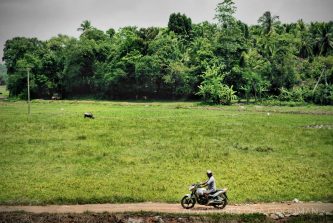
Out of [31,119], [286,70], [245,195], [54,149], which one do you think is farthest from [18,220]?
[286,70]

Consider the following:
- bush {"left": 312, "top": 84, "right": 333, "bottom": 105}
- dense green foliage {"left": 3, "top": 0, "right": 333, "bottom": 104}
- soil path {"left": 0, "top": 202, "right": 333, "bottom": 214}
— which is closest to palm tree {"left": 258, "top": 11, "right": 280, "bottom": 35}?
dense green foliage {"left": 3, "top": 0, "right": 333, "bottom": 104}

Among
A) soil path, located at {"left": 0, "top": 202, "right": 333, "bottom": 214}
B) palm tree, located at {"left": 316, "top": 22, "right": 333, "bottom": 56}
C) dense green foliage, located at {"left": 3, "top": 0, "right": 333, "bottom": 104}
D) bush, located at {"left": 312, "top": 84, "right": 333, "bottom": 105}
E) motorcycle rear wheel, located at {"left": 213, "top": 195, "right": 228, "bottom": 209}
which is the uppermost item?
palm tree, located at {"left": 316, "top": 22, "right": 333, "bottom": 56}

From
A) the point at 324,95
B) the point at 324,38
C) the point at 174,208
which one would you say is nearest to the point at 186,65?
the point at 324,95

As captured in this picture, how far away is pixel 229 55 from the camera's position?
71375 mm

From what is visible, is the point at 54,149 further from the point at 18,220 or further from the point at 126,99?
the point at 126,99

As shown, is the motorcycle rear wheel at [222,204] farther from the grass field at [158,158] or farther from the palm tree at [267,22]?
the palm tree at [267,22]

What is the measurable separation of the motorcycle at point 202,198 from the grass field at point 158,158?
5.61 ft

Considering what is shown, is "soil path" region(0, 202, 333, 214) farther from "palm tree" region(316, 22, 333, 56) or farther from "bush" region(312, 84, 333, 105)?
"palm tree" region(316, 22, 333, 56)

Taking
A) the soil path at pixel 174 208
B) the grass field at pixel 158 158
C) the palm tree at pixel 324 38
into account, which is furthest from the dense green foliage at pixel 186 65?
the soil path at pixel 174 208

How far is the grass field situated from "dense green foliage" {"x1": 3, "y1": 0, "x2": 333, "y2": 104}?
25.3 meters

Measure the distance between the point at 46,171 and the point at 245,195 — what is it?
1155 centimetres

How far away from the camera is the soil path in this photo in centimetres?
1658

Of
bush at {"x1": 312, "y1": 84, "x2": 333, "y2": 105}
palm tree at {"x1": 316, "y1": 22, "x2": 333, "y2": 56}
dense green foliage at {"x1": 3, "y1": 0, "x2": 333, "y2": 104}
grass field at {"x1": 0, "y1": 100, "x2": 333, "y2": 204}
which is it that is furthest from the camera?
palm tree at {"x1": 316, "y1": 22, "x2": 333, "y2": 56}

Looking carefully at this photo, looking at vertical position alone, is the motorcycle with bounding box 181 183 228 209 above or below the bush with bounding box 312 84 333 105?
below
